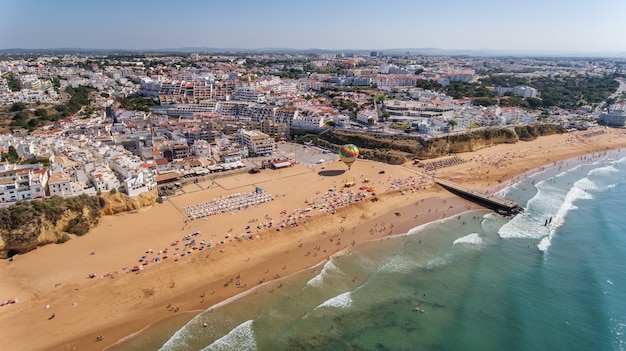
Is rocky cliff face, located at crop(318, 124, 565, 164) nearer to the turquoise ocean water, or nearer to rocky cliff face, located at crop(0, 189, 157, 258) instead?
the turquoise ocean water

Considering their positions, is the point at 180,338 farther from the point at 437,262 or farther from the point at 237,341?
the point at 437,262

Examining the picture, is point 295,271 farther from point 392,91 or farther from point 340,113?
point 392,91

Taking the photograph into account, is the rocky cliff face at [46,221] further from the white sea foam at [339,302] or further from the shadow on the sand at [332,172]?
the shadow on the sand at [332,172]

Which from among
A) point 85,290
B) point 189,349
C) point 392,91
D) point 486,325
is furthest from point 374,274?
point 392,91

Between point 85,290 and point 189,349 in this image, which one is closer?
point 189,349

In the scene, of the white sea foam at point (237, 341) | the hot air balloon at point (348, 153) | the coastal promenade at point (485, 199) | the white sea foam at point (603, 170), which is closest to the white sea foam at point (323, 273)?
the white sea foam at point (237, 341)

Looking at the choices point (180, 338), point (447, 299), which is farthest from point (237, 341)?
point (447, 299)

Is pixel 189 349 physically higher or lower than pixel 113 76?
lower
